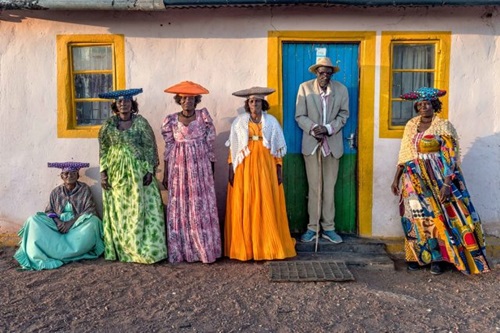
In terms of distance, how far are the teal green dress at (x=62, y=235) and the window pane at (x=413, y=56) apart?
404 cm

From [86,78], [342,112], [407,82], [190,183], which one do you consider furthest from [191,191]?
[407,82]

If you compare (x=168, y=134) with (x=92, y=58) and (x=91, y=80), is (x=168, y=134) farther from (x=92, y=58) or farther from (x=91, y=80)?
(x=92, y=58)

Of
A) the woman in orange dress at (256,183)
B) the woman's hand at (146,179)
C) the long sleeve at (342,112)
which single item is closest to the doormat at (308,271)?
the woman in orange dress at (256,183)

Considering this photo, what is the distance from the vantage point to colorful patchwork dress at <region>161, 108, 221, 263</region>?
5875mm

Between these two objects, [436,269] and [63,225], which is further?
[63,225]

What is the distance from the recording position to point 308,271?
5.55 meters

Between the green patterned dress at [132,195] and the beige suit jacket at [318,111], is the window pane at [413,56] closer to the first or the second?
the beige suit jacket at [318,111]

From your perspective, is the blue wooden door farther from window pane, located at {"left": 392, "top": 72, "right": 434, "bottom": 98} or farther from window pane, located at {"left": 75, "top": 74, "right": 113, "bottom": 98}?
window pane, located at {"left": 75, "top": 74, "right": 113, "bottom": 98}

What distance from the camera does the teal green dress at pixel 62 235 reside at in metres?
5.90

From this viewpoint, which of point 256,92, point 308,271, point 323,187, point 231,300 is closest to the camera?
point 231,300

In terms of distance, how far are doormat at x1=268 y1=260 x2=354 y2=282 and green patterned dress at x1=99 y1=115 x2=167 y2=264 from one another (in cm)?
133

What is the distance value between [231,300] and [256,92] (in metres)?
2.25

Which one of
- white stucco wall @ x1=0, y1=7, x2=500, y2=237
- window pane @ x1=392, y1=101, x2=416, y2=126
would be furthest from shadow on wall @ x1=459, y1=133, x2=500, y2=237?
window pane @ x1=392, y1=101, x2=416, y2=126

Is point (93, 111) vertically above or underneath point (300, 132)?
above
